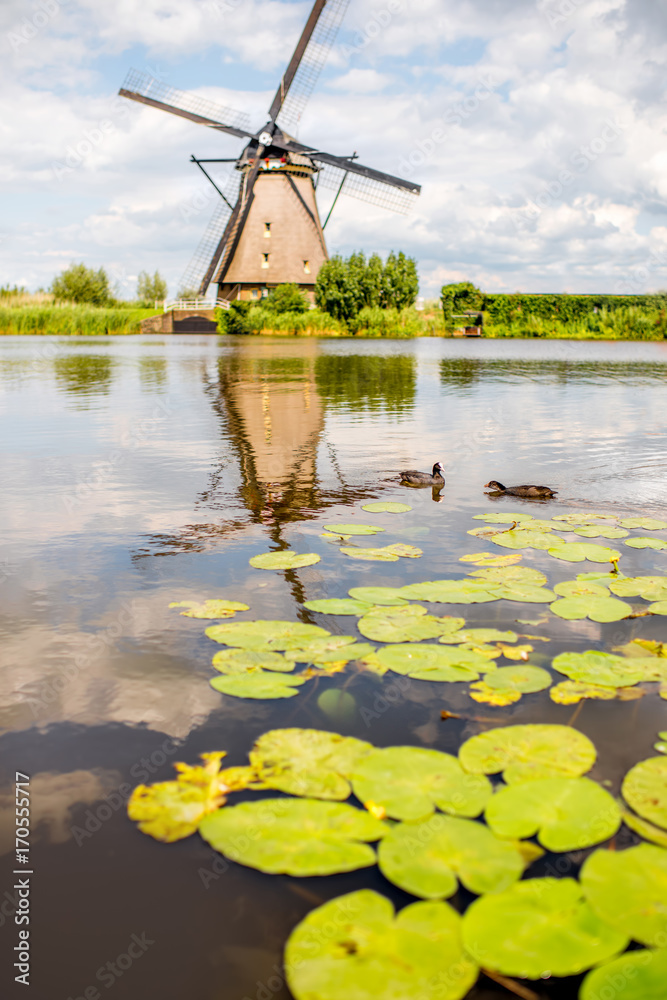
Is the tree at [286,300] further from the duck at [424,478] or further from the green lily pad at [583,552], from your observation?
the green lily pad at [583,552]

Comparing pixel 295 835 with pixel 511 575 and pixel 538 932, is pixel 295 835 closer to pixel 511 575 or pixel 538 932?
pixel 538 932

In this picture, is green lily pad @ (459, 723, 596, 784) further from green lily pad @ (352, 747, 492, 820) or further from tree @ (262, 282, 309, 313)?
tree @ (262, 282, 309, 313)

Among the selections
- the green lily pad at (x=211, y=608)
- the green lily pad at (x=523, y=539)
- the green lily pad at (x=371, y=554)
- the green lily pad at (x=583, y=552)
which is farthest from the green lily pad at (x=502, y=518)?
the green lily pad at (x=211, y=608)

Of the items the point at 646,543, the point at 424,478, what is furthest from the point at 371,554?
the point at 424,478

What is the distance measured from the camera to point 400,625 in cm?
299

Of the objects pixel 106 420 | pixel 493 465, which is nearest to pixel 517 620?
pixel 493 465

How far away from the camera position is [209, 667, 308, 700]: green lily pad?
2.45 metres

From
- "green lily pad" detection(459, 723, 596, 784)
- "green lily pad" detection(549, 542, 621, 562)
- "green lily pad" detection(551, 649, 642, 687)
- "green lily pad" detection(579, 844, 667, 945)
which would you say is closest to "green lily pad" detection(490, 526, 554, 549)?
"green lily pad" detection(549, 542, 621, 562)

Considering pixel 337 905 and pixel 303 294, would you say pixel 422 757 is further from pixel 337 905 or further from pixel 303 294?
pixel 303 294

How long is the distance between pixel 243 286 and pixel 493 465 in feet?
121

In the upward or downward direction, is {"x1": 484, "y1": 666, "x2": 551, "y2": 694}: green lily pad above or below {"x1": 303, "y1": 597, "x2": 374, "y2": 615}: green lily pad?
below

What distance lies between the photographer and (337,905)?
4.89 feet

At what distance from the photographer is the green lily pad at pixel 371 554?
4039mm

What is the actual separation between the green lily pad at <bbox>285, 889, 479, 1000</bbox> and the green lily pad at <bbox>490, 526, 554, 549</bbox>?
2992mm
